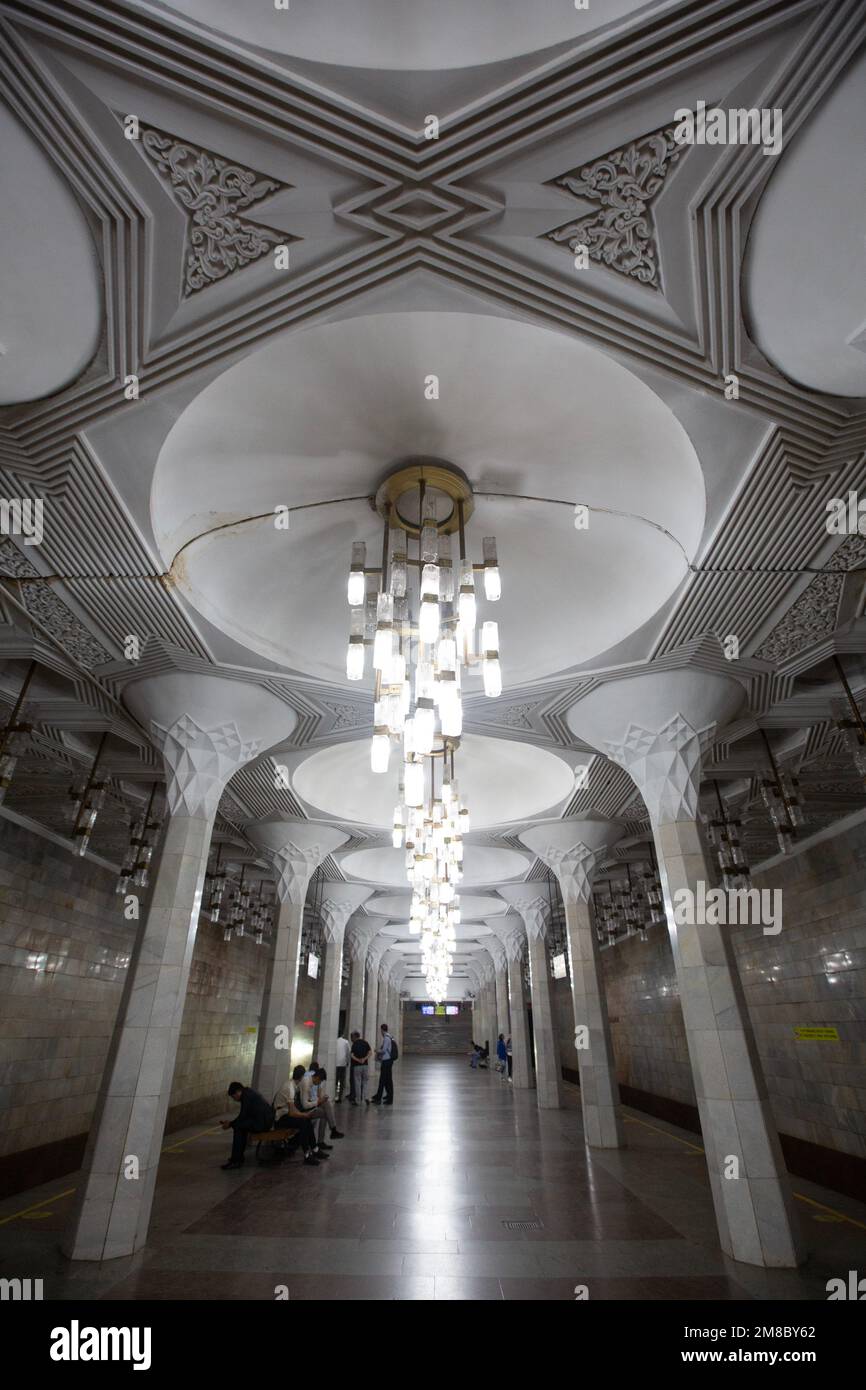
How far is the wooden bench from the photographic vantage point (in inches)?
366

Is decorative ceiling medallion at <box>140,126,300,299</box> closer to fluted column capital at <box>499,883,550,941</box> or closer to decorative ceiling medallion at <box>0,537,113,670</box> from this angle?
decorative ceiling medallion at <box>0,537,113,670</box>

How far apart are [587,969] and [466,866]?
6277mm

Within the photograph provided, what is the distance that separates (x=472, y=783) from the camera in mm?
13562

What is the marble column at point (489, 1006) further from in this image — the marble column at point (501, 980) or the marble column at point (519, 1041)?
the marble column at point (519, 1041)

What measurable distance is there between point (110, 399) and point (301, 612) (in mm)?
3272

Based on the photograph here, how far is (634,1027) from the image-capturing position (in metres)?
17.5

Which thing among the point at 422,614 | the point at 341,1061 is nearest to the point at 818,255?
the point at 422,614

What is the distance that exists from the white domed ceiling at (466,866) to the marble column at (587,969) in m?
3.74

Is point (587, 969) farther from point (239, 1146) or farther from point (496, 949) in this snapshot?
point (496, 949)

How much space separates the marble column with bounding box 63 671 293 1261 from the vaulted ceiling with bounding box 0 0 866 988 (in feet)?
1.99

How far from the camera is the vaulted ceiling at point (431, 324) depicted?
109 inches

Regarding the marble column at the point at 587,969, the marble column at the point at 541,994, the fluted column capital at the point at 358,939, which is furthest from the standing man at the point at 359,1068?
the fluted column capital at the point at 358,939

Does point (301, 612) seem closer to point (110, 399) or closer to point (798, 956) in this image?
point (110, 399)
